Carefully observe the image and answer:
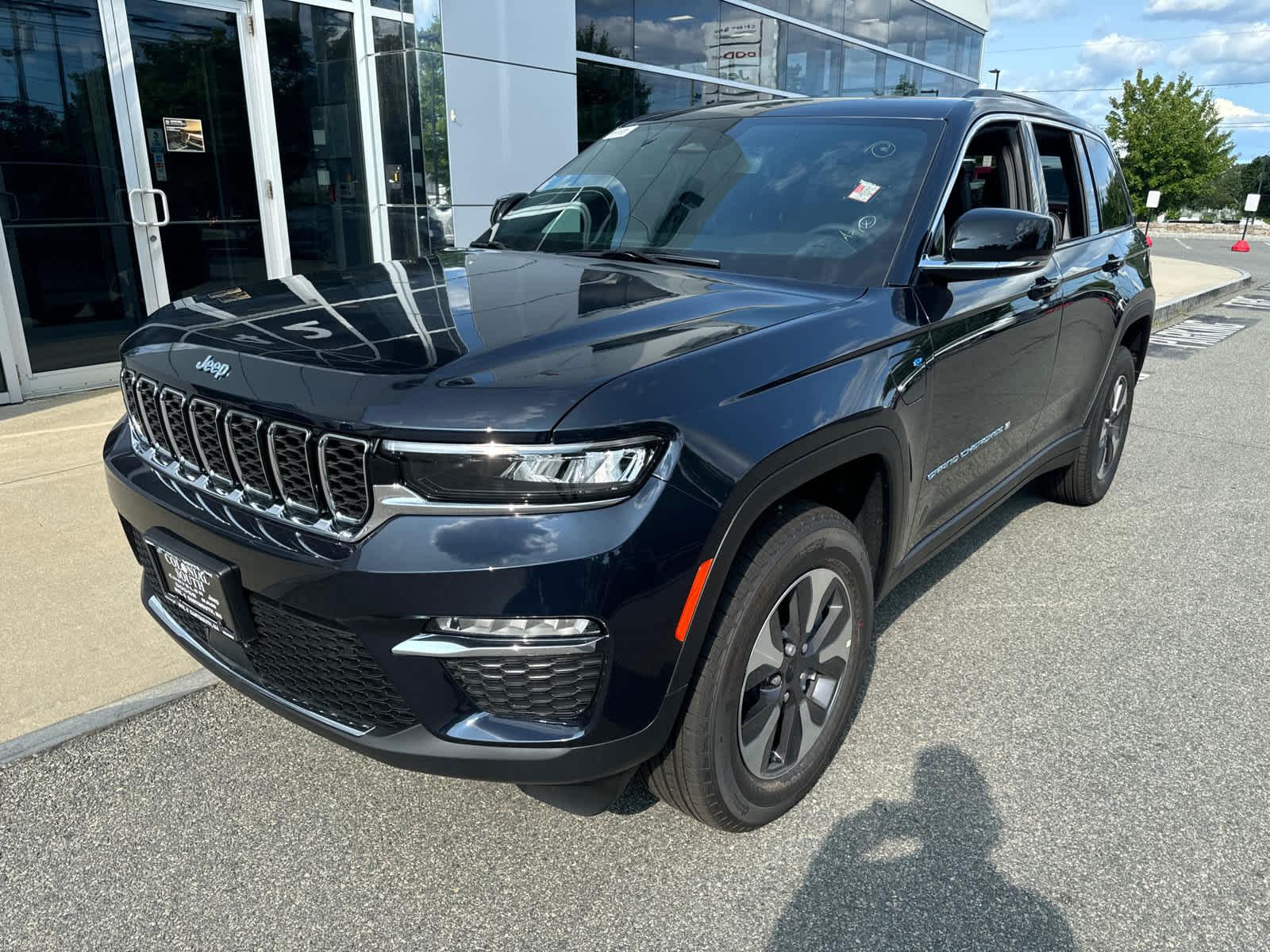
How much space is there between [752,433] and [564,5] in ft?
27.6

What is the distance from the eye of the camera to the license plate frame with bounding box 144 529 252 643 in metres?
2.08

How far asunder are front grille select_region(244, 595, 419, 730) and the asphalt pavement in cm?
51

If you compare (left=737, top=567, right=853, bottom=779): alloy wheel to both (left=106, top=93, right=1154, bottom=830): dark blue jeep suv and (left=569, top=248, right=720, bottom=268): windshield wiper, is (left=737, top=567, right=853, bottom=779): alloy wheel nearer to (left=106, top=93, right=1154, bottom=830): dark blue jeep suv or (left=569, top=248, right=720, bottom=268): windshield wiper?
(left=106, top=93, right=1154, bottom=830): dark blue jeep suv

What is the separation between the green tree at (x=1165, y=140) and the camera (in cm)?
4369

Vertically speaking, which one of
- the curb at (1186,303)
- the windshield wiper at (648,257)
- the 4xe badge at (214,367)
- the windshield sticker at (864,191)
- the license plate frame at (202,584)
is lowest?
the curb at (1186,303)

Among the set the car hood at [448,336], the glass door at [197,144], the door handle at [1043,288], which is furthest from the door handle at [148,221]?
the door handle at [1043,288]

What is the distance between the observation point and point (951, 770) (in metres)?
2.73

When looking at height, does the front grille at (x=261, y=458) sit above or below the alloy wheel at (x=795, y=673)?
above

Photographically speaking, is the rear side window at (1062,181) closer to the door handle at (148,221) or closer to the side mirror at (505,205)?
the side mirror at (505,205)

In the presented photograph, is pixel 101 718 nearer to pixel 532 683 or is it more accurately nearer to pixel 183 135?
pixel 532 683

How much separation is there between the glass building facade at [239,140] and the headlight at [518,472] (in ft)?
17.8

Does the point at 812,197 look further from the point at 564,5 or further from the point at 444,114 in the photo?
the point at 564,5

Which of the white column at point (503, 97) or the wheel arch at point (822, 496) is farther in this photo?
→ the white column at point (503, 97)

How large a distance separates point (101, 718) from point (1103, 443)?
14.9ft
